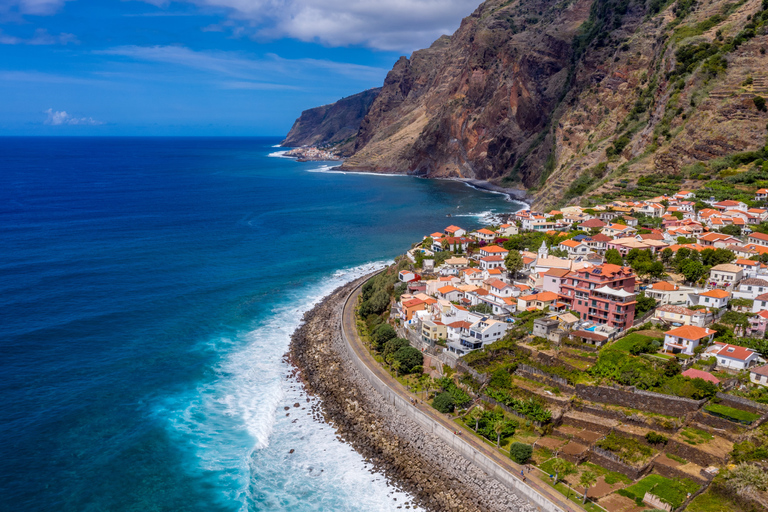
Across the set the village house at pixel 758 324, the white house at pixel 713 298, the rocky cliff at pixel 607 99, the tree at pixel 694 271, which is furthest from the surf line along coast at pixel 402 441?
the rocky cliff at pixel 607 99

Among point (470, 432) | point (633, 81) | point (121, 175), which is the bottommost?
point (470, 432)

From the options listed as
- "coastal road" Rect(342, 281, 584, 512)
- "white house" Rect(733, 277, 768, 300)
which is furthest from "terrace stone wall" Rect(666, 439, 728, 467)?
"white house" Rect(733, 277, 768, 300)

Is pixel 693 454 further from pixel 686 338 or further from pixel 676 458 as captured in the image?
pixel 686 338

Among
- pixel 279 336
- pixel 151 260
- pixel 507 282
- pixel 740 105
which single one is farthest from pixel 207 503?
pixel 740 105

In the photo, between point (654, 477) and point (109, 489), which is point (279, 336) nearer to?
point (109, 489)

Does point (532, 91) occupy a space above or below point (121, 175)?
above

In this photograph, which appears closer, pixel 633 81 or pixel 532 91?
pixel 633 81
